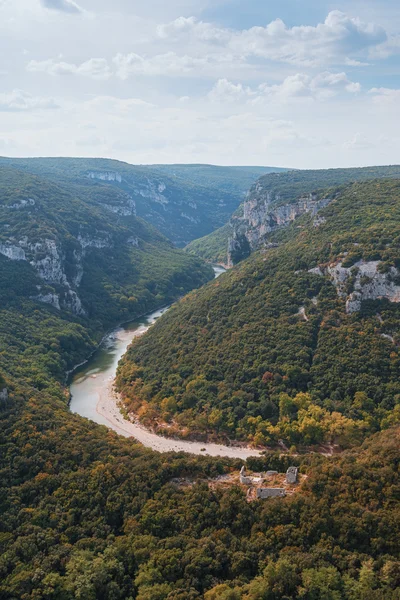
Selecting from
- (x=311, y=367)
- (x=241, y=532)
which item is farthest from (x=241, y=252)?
(x=241, y=532)

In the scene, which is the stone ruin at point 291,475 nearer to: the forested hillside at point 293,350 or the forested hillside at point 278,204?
the forested hillside at point 293,350

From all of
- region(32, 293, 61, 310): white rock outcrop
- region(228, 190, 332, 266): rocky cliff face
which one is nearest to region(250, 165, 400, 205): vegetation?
region(228, 190, 332, 266): rocky cliff face

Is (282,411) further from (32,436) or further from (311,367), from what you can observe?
(32,436)

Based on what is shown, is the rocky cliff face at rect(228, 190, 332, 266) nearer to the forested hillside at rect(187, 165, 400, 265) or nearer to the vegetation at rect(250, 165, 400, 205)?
the forested hillside at rect(187, 165, 400, 265)

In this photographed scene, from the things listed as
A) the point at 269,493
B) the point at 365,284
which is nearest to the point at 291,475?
the point at 269,493

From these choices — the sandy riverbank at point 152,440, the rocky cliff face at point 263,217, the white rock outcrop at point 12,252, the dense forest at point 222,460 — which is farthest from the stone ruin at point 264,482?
the white rock outcrop at point 12,252

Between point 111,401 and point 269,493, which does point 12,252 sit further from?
point 269,493
